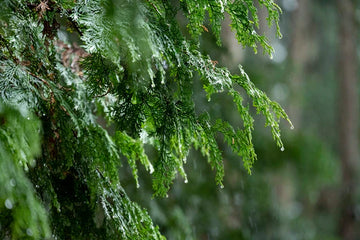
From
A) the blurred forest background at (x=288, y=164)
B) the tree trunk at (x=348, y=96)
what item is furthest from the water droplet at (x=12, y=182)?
the tree trunk at (x=348, y=96)

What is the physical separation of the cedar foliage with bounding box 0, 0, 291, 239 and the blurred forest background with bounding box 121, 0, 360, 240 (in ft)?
3.12

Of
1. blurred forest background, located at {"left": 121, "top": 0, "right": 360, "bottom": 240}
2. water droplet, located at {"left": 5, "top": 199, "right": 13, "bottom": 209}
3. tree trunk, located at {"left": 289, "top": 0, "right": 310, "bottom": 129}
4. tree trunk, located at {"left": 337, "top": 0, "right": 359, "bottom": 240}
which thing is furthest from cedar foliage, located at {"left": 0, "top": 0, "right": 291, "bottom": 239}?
tree trunk, located at {"left": 289, "top": 0, "right": 310, "bottom": 129}

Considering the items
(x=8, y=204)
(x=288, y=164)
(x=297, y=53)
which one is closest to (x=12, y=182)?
(x=8, y=204)

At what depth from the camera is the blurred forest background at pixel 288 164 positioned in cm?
630

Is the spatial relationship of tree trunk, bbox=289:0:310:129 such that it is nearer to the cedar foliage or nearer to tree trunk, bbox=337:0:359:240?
tree trunk, bbox=337:0:359:240

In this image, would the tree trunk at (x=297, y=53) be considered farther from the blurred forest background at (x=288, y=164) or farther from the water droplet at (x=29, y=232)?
the water droplet at (x=29, y=232)

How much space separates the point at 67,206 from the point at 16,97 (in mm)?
648

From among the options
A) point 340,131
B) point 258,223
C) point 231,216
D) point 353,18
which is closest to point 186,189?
point 231,216

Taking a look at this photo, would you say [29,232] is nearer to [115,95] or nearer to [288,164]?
[115,95]

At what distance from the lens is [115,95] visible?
1995mm

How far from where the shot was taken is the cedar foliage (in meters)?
1.71

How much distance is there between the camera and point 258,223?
328 inches

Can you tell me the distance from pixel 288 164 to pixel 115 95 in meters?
7.25

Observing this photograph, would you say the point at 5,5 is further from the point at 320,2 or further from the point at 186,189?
the point at 320,2
